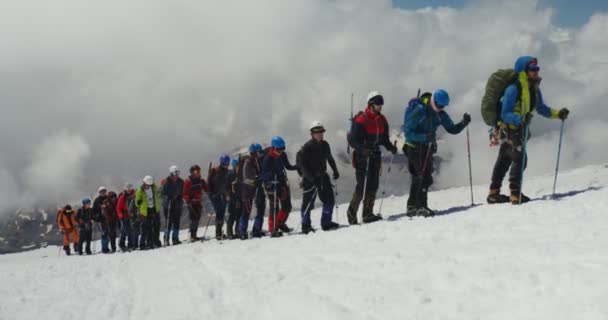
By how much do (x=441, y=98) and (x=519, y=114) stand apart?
59.2 inches

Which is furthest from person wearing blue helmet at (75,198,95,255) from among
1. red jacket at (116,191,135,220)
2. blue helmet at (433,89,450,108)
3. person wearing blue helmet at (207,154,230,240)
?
blue helmet at (433,89,450,108)

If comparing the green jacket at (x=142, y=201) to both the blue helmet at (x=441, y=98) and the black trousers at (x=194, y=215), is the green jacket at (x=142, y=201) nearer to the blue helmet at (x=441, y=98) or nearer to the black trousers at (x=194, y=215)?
the black trousers at (x=194, y=215)

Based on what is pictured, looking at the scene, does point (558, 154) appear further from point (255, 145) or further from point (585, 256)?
point (255, 145)

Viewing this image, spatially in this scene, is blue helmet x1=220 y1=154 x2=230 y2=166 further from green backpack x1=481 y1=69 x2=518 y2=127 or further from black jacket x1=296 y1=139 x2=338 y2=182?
green backpack x1=481 y1=69 x2=518 y2=127

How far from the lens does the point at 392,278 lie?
5.32 m

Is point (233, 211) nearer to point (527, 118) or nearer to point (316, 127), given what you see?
point (316, 127)

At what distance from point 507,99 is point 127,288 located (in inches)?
280

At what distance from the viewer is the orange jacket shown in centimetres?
2320

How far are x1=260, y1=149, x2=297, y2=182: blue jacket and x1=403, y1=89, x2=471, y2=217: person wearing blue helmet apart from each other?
3619 millimetres

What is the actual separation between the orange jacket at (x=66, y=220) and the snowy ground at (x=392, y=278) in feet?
49.0

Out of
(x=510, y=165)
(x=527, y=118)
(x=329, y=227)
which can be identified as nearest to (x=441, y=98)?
(x=527, y=118)

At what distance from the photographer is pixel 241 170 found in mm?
15094

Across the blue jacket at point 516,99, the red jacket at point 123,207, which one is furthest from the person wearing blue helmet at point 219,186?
the blue jacket at point 516,99

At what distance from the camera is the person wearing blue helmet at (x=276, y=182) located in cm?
1312
